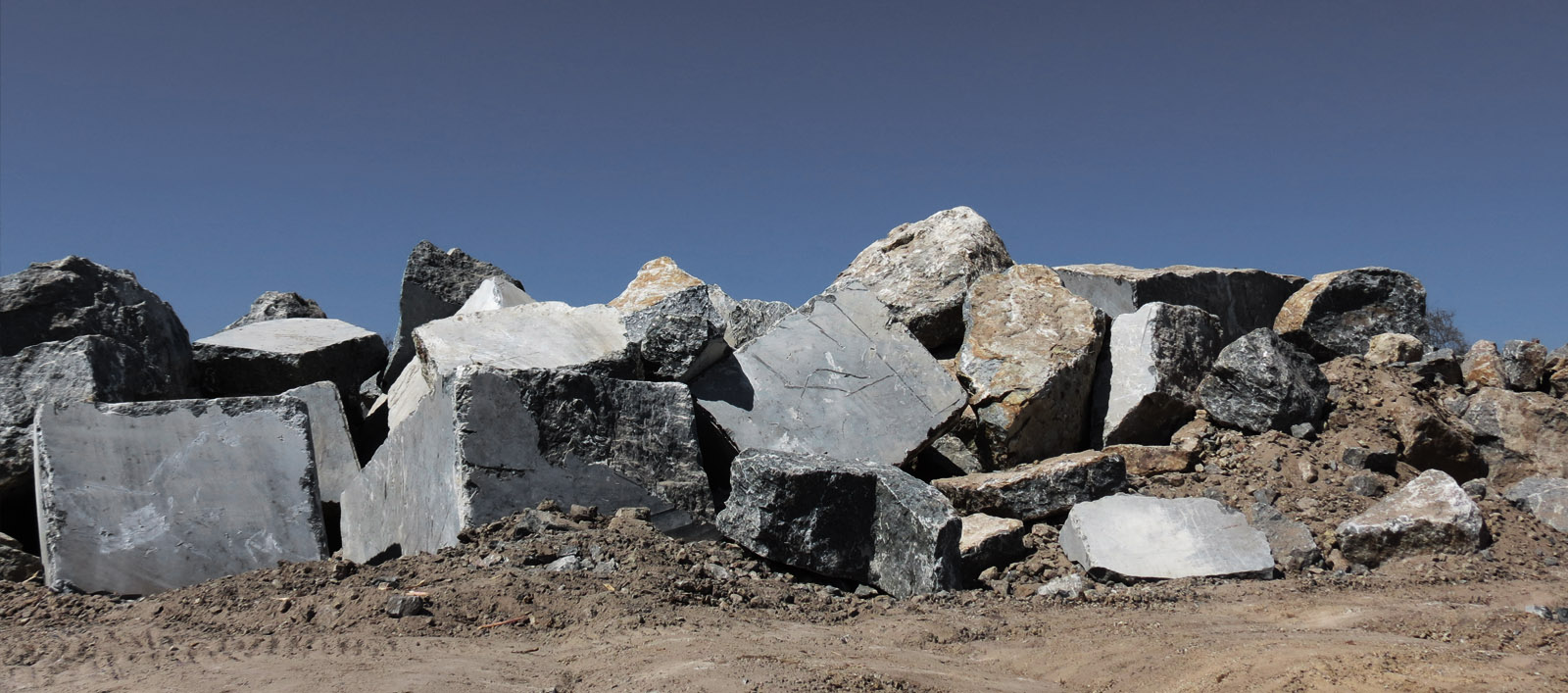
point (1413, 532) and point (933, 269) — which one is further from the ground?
point (933, 269)

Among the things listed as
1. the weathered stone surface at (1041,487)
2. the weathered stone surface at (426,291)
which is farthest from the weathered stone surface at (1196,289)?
the weathered stone surface at (426,291)

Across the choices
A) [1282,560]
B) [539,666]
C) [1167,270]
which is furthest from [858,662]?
[1167,270]

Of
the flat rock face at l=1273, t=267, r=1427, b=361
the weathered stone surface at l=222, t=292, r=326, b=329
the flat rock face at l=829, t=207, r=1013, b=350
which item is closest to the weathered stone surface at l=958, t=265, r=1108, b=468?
the flat rock face at l=829, t=207, r=1013, b=350

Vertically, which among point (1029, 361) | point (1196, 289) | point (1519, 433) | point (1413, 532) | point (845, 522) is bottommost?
point (1413, 532)

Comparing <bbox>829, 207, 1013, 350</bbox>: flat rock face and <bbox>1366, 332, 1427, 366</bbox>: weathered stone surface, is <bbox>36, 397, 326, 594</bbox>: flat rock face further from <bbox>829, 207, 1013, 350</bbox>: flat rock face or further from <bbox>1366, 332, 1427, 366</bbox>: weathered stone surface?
<bbox>1366, 332, 1427, 366</bbox>: weathered stone surface

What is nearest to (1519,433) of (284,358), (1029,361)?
(1029,361)

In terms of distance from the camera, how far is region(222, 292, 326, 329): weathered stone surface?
7.62 metres

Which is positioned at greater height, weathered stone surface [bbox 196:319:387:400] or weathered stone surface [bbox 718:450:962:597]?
weathered stone surface [bbox 196:319:387:400]

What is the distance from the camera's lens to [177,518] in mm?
4152

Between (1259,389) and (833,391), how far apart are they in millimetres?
2605

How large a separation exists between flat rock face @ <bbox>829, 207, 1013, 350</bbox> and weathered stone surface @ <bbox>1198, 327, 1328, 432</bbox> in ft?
5.01

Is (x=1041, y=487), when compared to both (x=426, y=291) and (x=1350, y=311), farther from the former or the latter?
(x=426, y=291)

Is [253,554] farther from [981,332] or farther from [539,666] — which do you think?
[981,332]

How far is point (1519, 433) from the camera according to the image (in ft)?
20.5
